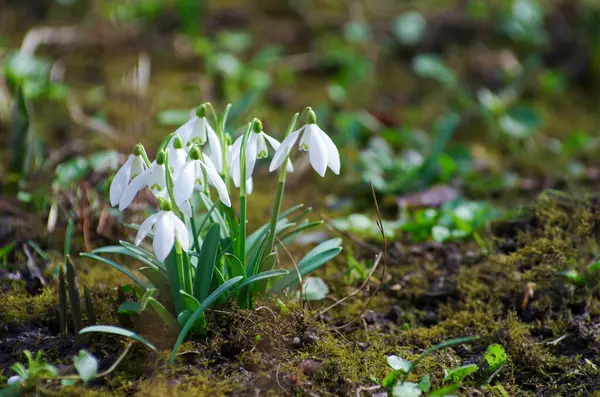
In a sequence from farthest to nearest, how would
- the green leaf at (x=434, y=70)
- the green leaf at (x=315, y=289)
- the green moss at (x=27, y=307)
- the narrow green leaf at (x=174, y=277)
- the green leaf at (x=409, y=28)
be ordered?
the green leaf at (x=409, y=28), the green leaf at (x=434, y=70), the green leaf at (x=315, y=289), the green moss at (x=27, y=307), the narrow green leaf at (x=174, y=277)

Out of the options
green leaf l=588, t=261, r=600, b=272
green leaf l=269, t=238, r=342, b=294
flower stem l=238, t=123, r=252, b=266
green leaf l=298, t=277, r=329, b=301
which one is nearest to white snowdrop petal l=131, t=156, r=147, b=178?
flower stem l=238, t=123, r=252, b=266

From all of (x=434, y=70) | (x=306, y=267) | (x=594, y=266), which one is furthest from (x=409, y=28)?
(x=306, y=267)

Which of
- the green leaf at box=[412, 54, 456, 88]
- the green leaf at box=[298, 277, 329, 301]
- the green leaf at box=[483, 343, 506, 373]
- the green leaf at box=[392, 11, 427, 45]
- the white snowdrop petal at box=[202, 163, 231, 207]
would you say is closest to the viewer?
the white snowdrop petal at box=[202, 163, 231, 207]

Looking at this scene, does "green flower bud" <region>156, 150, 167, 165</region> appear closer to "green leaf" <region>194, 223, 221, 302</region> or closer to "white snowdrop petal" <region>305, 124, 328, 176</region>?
"green leaf" <region>194, 223, 221, 302</region>

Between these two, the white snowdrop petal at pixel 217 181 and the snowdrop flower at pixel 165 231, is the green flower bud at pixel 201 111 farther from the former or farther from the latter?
the snowdrop flower at pixel 165 231

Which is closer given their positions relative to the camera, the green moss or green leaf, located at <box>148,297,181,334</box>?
green leaf, located at <box>148,297,181,334</box>

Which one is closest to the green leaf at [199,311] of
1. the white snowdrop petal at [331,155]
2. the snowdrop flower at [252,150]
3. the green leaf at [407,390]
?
the snowdrop flower at [252,150]
